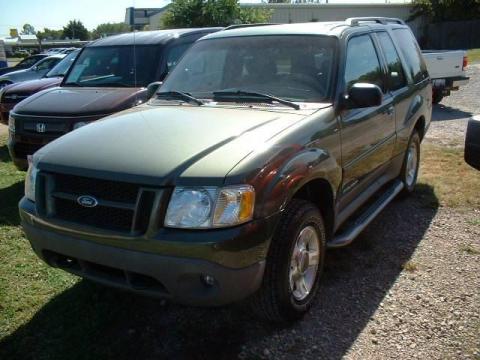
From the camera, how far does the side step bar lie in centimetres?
372

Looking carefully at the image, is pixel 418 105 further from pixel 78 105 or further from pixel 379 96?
pixel 78 105

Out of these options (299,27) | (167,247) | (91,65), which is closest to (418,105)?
(299,27)

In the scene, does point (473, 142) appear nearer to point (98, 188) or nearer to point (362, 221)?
point (362, 221)

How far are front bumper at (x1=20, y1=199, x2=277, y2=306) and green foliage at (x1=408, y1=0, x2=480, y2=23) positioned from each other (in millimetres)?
38855

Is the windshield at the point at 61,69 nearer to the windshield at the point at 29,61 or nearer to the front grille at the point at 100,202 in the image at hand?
the front grille at the point at 100,202

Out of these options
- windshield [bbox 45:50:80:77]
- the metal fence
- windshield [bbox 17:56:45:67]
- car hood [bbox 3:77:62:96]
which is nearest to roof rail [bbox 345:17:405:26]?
car hood [bbox 3:77:62:96]

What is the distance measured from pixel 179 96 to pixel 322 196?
4.84 feet

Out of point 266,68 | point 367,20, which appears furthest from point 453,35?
point 266,68

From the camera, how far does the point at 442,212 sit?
534 cm

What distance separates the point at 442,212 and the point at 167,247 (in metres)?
3.75

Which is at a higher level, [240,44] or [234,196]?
[240,44]

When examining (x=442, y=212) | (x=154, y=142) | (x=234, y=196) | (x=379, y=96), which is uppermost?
(x=379, y=96)

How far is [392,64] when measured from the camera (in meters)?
4.89

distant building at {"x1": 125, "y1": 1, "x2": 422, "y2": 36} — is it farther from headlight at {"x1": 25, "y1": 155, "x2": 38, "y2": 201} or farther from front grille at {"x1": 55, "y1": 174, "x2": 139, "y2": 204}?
front grille at {"x1": 55, "y1": 174, "x2": 139, "y2": 204}
